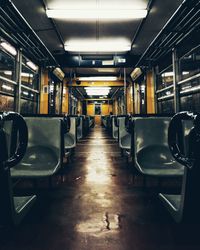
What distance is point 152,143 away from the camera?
1.96 m

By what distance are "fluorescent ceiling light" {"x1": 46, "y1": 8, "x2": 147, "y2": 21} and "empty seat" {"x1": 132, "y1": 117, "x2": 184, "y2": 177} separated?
2.83 meters

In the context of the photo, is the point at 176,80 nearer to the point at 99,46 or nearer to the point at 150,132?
the point at 150,132

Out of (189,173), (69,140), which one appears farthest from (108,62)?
(189,173)

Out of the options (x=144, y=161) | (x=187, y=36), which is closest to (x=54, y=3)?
(x=187, y=36)

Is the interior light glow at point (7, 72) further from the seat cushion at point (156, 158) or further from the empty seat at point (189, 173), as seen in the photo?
the empty seat at point (189, 173)

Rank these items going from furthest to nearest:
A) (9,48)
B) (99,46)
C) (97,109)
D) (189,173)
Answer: (97,109) → (99,46) → (9,48) → (189,173)

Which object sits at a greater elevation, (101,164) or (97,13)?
(97,13)

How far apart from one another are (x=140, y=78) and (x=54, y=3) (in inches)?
206

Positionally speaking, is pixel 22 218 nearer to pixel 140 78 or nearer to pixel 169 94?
pixel 169 94

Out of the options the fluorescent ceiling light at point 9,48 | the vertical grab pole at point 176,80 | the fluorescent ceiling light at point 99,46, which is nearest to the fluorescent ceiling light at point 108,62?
the fluorescent ceiling light at point 99,46

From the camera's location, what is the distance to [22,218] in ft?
4.42

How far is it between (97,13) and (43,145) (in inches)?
123

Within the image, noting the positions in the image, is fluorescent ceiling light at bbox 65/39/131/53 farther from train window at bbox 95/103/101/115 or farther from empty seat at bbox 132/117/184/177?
train window at bbox 95/103/101/115

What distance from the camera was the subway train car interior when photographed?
114cm
